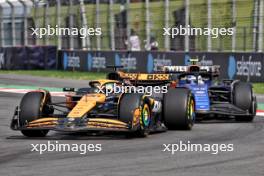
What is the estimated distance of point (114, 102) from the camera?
36.6 feet

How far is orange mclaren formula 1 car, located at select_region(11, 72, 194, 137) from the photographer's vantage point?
1032 centimetres

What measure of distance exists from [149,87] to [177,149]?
3.46 m

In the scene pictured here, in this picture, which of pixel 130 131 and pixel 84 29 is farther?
pixel 84 29

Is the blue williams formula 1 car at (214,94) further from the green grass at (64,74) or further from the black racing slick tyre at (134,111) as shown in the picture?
the green grass at (64,74)

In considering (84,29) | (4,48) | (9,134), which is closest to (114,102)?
(9,134)

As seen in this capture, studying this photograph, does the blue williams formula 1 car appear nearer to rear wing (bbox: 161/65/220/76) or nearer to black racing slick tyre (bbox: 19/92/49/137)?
rear wing (bbox: 161/65/220/76)

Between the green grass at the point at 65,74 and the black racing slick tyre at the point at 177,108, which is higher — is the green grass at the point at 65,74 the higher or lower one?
the lower one

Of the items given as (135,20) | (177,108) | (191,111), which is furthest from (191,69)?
(135,20)

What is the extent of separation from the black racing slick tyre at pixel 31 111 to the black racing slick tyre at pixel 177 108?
1.96m

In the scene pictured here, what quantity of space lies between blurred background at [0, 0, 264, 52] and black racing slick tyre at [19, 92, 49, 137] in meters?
13.6

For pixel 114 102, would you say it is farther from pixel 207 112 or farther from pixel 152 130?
pixel 207 112

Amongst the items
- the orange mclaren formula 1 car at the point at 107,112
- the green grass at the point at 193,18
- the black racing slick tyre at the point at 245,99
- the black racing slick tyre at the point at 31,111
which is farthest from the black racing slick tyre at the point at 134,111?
the green grass at the point at 193,18

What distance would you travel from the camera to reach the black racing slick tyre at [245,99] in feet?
44.0

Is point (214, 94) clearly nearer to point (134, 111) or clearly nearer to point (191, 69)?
point (191, 69)
